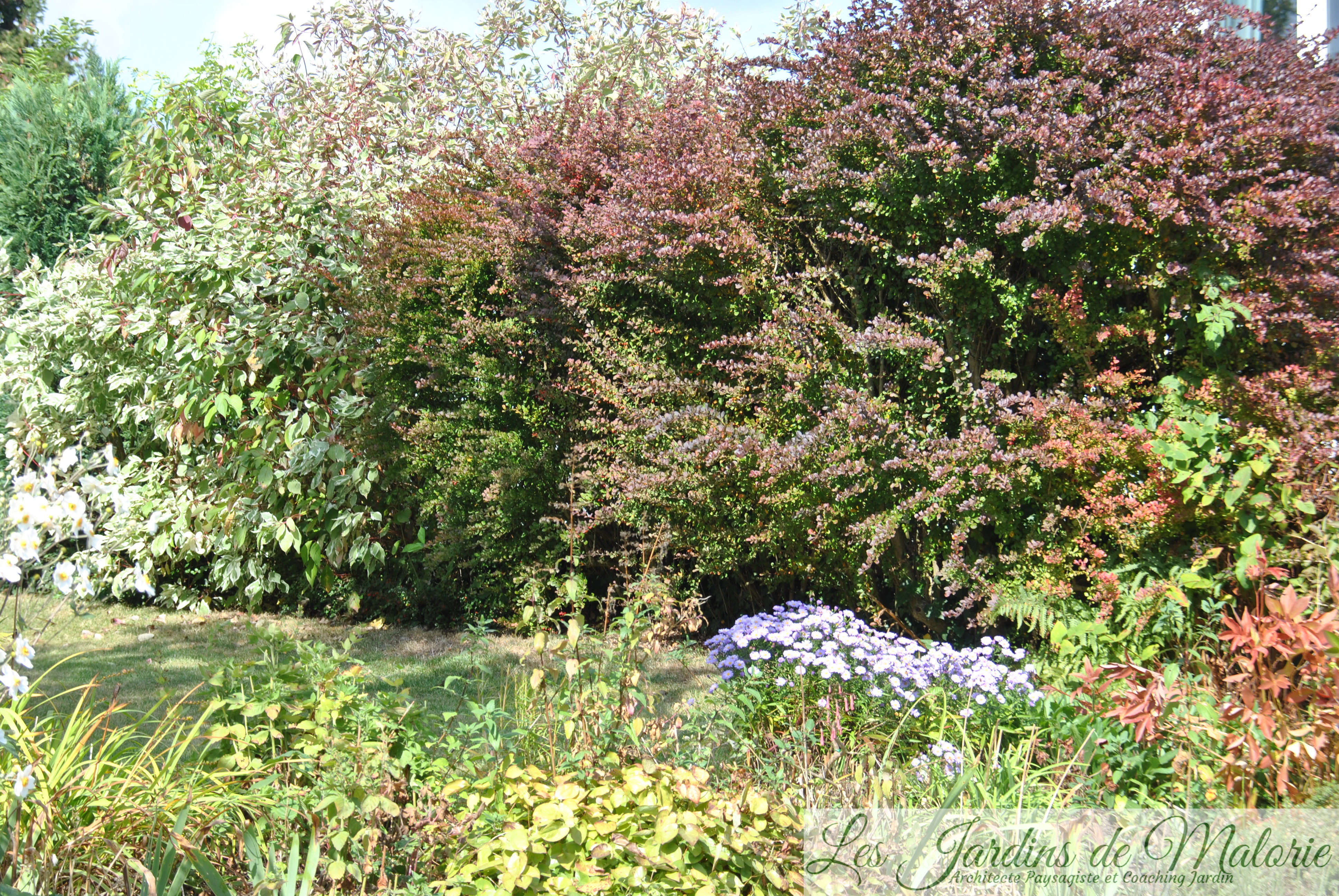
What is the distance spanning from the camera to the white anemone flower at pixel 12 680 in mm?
2295

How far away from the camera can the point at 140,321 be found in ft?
22.1

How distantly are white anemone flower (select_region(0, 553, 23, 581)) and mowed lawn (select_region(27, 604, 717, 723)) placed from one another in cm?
156

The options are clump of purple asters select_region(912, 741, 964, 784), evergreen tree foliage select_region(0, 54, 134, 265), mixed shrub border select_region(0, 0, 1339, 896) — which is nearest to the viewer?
mixed shrub border select_region(0, 0, 1339, 896)

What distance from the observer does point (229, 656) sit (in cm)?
586

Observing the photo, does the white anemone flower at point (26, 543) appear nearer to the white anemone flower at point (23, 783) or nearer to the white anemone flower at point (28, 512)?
the white anemone flower at point (28, 512)

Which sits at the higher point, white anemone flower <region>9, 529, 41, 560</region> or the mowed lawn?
white anemone flower <region>9, 529, 41, 560</region>

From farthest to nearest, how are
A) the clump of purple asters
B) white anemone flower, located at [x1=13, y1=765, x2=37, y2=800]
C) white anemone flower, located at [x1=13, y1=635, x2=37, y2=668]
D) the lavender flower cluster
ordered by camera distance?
the lavender flower cluster → the clump of purple asters → white anemone flower, located at [x1=13, y1=635, x2=37, y2=668] → white anemone flower, located at [x1=13, y1=765, x2=37, y2=800]

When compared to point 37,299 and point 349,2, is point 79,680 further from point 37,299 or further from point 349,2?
point 349,2

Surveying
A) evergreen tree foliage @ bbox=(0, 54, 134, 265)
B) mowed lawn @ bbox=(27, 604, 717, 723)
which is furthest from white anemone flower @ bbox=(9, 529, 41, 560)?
evergreen tree foliage @ bbox=(0, 54, 134, 265)

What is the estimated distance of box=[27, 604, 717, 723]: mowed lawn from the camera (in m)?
4.93

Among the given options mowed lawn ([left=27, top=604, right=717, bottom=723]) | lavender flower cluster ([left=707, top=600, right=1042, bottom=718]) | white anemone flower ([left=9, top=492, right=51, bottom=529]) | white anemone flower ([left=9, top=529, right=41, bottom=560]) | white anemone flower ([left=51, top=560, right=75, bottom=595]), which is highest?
white anemone flower ([left=9, top=492, right=51, bottom=529])

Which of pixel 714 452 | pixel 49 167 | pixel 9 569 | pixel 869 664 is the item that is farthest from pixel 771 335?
pixel 49 167

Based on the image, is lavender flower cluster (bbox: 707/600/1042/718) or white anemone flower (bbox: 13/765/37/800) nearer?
A: white anemone flower (bbox: 13/765/37/800)

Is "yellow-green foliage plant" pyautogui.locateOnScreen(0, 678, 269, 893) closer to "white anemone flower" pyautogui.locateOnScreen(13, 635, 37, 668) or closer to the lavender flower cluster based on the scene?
"white anemone flower" pyautogui.locateOnScreen(13, 635, 37, 668)
